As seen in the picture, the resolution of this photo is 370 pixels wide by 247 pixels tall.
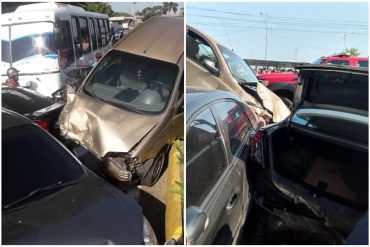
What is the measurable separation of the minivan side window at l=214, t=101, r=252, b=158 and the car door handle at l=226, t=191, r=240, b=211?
9.0 inches

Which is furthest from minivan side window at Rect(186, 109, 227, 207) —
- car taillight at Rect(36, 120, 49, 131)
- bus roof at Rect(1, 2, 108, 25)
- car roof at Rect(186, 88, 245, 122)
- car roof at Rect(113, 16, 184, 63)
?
car taillight at Rect(36, 120, 49, 131)

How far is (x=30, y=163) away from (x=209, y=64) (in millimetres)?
1032

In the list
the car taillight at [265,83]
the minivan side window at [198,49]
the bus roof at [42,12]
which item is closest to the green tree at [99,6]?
the bus roof at [42,12]

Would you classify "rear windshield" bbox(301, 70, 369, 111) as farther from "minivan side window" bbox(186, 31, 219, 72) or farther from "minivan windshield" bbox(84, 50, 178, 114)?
"minivan windshield" bbox(84, 50, 178, 114)

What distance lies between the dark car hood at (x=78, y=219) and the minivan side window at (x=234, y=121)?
2.04ft

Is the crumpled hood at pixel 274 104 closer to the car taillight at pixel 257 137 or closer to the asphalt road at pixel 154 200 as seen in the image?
the car taillight at pixel 257 137

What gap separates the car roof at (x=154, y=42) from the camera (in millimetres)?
2672

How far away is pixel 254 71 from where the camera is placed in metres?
1.83

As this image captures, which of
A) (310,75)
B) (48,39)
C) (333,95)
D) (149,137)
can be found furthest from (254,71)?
(48,39)

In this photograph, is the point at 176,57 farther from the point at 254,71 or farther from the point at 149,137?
the point at 254,71

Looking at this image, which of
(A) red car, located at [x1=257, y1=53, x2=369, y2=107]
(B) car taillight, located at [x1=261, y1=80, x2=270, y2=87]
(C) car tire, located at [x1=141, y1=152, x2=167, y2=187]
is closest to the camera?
(A) red car, located at [x1=257, y1=53, x2=369, y2=107]

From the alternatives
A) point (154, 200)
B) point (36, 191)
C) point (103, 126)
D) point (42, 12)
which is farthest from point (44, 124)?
point (36, 191)

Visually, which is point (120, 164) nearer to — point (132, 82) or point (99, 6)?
point (132, 82)

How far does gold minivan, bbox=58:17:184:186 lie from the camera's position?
9.03 ft
